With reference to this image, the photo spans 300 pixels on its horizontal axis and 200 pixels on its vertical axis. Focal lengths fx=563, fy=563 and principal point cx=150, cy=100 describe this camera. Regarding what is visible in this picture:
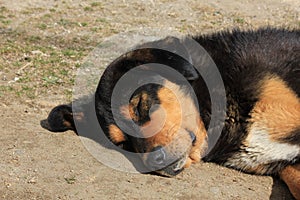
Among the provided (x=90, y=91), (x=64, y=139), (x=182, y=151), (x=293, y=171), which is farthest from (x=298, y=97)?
(x=90, y=91)

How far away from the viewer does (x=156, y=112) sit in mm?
4180

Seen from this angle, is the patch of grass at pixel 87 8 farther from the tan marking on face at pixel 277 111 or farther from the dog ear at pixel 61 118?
the tan marking on face at pixel 277 111

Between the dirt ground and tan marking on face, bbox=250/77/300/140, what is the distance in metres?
0.45

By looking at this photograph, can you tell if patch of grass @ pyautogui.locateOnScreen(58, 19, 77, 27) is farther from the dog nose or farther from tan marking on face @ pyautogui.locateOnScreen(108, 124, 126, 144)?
the dog nose

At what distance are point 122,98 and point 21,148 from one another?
40.2 inches

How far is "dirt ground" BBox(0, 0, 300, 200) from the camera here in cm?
416

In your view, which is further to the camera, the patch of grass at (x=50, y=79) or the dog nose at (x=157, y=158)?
the patch of grass at (x=50, y=79)

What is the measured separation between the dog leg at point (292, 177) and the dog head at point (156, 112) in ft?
2.15

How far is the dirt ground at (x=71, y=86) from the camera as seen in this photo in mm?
4160

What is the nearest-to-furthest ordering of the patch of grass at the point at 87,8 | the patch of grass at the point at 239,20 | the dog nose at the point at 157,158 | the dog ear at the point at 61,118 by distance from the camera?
1. the dog nose at the point at 157,158
2. the dog ear at the point at 61,118
3. the patch of grass at the point at 239,20
4. the patch of grass at the point at 87,8

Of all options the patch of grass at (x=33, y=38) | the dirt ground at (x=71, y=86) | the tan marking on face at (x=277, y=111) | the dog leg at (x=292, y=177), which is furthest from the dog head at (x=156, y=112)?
the patch of grass at (x=33, y=38)

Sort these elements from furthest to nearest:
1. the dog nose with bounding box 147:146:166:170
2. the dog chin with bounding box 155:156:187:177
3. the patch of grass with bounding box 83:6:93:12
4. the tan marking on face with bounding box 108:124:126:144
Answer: the patch of grass with bounding box 83:6:93:12, the tan marking on face with bounding box 108:124:126:144, the dog chin with bounding box 155:156:187:177, the dog nose with bounding box 147:146:166:170

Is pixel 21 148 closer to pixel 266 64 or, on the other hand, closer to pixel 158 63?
pixel 158 63

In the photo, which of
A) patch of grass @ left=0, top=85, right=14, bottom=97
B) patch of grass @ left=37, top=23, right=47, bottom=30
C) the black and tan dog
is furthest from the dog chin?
patch of grass @ left=37, top=23, right=47, bottom=30
